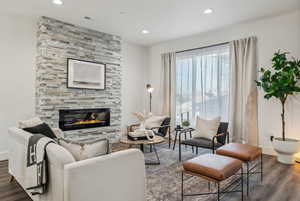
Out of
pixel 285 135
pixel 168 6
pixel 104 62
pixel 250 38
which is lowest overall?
pixel 285 135

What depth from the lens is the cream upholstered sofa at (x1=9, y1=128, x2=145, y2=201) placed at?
1.36 metres

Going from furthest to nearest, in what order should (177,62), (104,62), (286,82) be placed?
1. (177,62)
2. (104,62)
3. (286,82)

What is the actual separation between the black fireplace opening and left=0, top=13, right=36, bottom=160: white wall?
671 millimetres

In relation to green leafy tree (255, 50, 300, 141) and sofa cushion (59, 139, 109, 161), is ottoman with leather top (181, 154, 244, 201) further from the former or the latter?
green leafy tree (255, 50, 300, 141)

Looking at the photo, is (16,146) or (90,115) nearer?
(16,146)

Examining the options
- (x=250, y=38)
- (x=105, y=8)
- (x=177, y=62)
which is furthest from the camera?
(x=177, y=62)

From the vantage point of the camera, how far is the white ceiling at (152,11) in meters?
3.36

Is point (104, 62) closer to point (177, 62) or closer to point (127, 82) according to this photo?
point (127, 82)

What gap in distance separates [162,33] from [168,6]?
153cm

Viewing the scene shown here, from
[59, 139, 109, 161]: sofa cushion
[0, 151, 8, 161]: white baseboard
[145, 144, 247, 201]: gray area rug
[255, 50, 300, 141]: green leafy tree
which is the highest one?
[255, 50, 300, 141]: green leafy tree

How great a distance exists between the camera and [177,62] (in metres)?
5.61

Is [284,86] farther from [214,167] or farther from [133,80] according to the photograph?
[133,80]

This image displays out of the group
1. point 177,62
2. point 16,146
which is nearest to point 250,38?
point 177,62

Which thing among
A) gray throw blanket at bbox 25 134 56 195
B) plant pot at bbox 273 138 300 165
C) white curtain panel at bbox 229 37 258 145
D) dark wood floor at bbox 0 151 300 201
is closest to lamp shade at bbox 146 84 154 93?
white curtain panel at bbox 229 37 258 145
